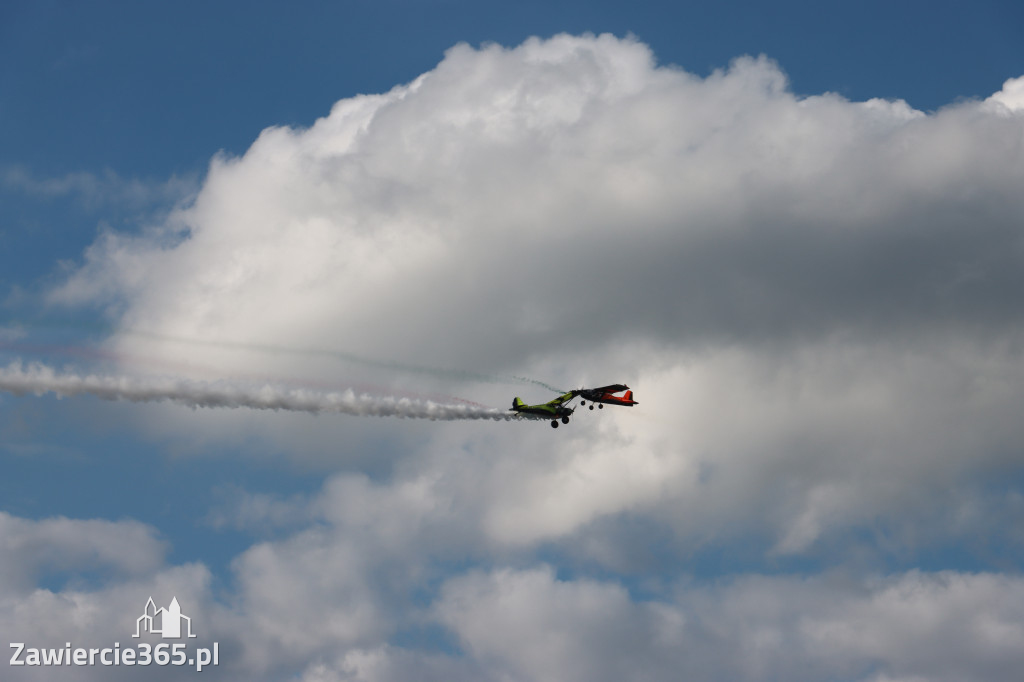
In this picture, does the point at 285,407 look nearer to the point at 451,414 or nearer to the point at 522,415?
the point at 451,414

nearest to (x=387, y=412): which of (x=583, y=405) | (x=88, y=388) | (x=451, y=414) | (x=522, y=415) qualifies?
(x=451, y=414)

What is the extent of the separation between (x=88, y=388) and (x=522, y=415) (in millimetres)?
41555

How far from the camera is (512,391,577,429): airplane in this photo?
97375 mm

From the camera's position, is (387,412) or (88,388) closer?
(88,388)

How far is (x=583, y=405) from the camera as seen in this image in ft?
328

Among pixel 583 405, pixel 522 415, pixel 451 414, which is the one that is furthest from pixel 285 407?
pixel 583 405

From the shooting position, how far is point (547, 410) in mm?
97500

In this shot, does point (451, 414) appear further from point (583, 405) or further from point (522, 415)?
point (583, 405)

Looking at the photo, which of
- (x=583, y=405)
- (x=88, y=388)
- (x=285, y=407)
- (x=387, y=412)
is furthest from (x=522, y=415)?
(x=88, y=388)

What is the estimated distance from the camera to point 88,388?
88.6m

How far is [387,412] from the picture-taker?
324 feet

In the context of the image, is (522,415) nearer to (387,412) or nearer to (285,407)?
(387,412)

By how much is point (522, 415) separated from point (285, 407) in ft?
78.7

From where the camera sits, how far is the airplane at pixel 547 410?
319ft
